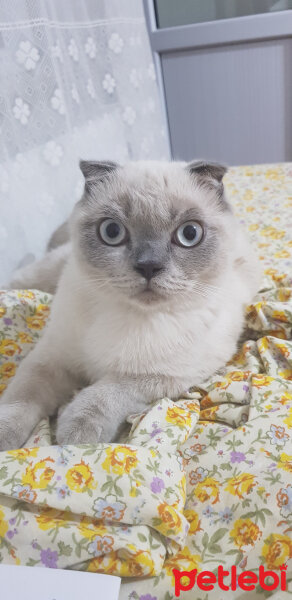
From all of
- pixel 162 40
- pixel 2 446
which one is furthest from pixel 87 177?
pixel 162 40

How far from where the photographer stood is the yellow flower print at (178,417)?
96cm

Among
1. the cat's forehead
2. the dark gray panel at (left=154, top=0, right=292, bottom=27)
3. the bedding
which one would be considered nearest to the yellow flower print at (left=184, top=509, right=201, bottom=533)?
the bedding

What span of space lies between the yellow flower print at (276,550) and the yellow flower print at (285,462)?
12 centimetres

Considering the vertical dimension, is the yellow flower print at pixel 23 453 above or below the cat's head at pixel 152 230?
below

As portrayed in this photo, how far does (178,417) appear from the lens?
97 centimetres

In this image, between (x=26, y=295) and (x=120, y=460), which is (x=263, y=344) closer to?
(x=120, y=460)

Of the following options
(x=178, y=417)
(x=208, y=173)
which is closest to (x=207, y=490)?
(x=178, y=417)

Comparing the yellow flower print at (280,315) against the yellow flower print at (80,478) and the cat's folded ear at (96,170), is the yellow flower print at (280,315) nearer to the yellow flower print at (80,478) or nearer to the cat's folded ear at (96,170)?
the cat's folded ear at (96,170)

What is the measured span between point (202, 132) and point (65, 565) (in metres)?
3.14

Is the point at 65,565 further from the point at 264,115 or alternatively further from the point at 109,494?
the point at 264,115

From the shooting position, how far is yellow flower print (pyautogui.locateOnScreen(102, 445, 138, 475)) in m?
0.78

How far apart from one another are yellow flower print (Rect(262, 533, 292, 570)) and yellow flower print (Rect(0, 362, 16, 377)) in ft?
2.55

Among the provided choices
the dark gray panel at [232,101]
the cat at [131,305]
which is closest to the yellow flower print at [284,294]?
the cat at [131,305]

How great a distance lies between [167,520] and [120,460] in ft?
0.40
